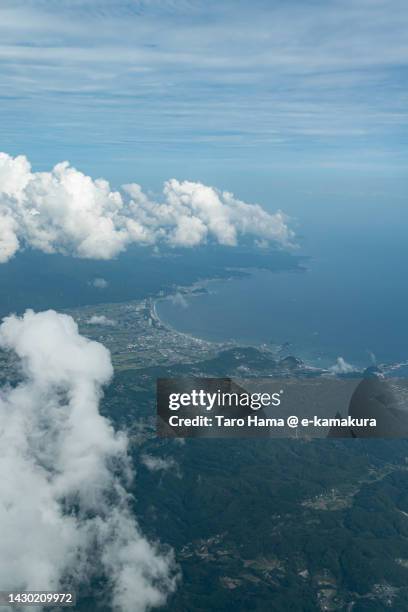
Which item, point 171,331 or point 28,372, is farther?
point 171,331

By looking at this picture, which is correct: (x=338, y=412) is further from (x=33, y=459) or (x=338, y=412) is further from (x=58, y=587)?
(x=33, y=459)

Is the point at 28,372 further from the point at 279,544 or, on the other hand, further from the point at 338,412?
the point at 338,412

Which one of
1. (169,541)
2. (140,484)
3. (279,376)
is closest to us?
(169,541)

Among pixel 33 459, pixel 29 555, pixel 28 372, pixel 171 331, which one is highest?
pixel 171 331

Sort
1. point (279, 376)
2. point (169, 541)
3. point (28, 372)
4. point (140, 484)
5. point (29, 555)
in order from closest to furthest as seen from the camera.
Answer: point (29, 555), point (169, 541), point (140, 484), point (28, 372), point (279, 376)

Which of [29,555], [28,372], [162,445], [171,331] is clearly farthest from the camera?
[171,331]

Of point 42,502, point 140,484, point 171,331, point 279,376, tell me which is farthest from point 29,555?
point 171,331

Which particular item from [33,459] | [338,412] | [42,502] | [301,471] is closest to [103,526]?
[42,502]

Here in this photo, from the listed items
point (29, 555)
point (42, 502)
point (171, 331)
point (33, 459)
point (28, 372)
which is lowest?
point (29, 555)

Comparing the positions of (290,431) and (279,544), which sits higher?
(290,431)
